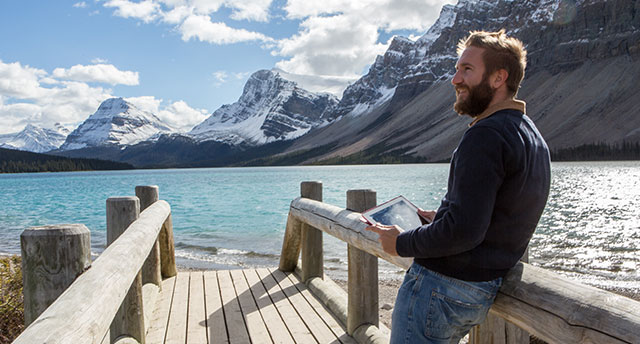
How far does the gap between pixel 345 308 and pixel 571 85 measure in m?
132

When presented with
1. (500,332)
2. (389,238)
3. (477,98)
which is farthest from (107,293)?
(500,332)

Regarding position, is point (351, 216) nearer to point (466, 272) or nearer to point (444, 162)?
point (466, 272)

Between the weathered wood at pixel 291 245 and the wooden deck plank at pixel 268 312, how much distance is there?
47 centimetres

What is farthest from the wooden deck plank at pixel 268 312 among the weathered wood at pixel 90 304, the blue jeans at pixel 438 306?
the blue jeans at pixel 438 306

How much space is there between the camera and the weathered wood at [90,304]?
4.81 feet

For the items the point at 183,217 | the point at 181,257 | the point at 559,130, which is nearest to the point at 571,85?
the point at 559,130

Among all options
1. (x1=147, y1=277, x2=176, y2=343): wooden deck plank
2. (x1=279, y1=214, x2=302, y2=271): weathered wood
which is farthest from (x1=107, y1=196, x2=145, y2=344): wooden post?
(x1=279, y1=214, x2=302, y2=271): weathered wood

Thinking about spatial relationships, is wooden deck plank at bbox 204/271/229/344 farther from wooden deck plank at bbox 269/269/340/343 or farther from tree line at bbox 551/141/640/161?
tree line at bbox 551/141/640/161

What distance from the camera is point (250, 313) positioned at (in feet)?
16.9

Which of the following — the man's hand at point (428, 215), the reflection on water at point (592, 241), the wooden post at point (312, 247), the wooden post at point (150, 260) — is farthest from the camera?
the reflection on water at point (592, 241)

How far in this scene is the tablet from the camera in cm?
252

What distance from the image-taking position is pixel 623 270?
40.5ft

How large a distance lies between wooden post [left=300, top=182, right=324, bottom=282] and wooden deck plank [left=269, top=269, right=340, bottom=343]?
0.30 meters

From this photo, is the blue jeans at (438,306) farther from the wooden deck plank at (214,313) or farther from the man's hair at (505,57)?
the wooden deck plank at (214,313)
